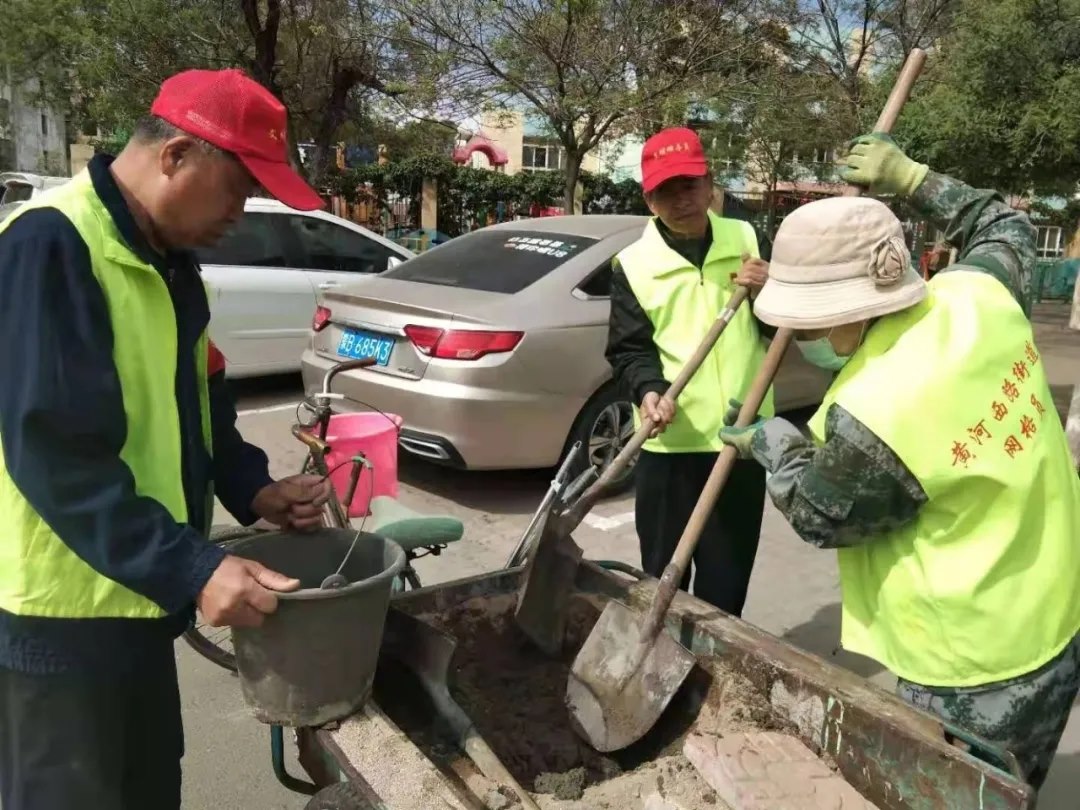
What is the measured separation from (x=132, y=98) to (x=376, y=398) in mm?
14413

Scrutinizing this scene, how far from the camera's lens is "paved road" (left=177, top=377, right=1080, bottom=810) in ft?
9.84

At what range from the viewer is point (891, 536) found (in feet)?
6.03

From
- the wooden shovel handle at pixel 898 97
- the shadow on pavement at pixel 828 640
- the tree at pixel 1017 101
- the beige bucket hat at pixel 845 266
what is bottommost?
the shadow on pavement at pixel 828 640

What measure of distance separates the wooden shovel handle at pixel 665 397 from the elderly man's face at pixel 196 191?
4.61ft

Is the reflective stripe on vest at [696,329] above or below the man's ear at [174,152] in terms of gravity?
below

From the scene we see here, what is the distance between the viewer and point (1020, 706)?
185cm

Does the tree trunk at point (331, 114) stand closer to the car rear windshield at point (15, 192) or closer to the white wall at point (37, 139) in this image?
the car rear windshield at point (15, 192)

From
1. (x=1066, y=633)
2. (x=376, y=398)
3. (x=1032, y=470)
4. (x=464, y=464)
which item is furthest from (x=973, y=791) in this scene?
(x=376, y=398)

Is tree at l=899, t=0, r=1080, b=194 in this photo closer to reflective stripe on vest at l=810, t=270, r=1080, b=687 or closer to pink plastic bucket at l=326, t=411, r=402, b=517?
pink plastic bucket at l=326, t=411, r=402, b=517

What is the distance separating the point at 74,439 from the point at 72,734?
60cm

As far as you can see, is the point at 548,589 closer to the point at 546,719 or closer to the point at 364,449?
the point at 546,719

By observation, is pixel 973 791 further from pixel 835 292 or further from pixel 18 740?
pixel 18 740

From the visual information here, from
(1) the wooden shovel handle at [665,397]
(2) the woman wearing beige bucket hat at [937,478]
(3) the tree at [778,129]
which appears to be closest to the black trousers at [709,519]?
(1) the wooden shovel handle at [665,397]

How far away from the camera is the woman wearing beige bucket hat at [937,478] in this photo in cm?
168
